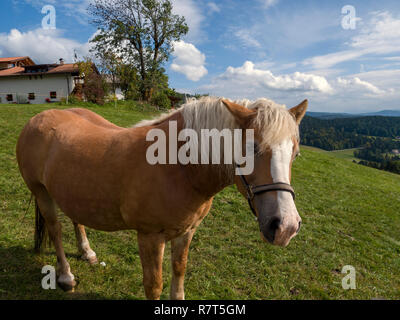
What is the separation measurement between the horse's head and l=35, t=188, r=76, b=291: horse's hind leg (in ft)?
9.14

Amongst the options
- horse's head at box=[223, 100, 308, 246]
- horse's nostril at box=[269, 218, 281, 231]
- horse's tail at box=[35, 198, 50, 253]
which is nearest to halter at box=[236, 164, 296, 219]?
horse's head at box=[223, 100, 308, 246]

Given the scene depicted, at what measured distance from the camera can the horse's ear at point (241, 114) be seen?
1787mm

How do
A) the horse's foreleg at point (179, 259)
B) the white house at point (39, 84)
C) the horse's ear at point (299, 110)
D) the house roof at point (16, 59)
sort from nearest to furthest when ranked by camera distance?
the horse's ear at point (299, 110), the horse's foreleg at point (179, 259), the white house at point (39, 84), the house roof at point (16, 59)

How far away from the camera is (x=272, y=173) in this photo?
1.67m

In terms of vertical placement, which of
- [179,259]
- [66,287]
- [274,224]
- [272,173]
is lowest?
[66,287]

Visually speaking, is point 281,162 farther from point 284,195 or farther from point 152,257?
point 152,257

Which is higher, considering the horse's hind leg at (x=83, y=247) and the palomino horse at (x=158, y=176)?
the palomino horse at (x=158, y=176)

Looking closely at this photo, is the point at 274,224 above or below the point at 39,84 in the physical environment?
below

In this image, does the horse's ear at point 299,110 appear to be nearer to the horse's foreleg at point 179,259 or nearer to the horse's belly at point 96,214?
the horse's foreleg at point 179,259

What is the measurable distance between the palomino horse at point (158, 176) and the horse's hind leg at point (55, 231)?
31cm

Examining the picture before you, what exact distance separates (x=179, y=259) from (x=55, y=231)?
183 centimetres

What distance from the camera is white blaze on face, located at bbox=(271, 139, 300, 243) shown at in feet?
5.17

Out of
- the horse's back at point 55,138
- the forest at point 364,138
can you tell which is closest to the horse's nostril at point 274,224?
the horse's back at point 55,138

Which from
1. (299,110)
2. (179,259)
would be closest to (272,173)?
(299,110)
